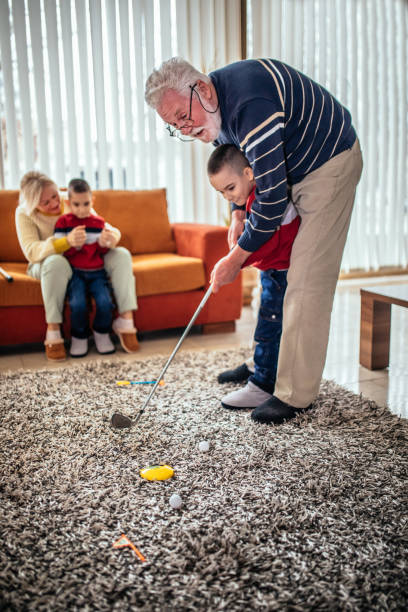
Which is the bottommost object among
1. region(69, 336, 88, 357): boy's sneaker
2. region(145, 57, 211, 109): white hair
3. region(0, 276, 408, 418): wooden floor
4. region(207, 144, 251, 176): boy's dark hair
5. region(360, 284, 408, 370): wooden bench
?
region(0, 276, 408, 418): wooden floor

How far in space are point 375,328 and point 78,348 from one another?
1502mm

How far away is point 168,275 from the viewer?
299cm

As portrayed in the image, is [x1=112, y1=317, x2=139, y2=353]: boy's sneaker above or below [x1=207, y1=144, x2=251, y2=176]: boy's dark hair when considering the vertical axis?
below

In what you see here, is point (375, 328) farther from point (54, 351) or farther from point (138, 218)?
point (138, 218)

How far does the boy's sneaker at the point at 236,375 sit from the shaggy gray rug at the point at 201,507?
19 cm

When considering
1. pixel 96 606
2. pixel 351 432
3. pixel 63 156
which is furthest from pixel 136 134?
pixel 96 606

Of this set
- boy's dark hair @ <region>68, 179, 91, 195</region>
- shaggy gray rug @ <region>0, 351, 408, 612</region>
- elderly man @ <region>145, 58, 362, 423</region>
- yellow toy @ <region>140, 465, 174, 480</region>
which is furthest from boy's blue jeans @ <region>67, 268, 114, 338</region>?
yellow toy @ <region>140, 465, 174, 480</region>

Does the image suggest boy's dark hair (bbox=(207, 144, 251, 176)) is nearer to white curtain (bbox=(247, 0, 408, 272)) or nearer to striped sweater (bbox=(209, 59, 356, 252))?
striped sweater (bbox=(209, 59, 356, 252))

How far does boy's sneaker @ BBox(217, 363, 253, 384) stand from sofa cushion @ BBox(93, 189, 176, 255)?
1.41 metres

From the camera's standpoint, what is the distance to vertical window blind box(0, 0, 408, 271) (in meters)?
3.60

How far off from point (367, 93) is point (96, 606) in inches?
188

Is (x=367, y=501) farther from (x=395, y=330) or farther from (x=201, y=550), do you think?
(x=395, y=330)

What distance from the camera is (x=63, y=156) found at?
12.2ft

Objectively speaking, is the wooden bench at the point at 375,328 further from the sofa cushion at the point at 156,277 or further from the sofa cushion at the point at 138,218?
the sofa cushion at the point at 138,218
